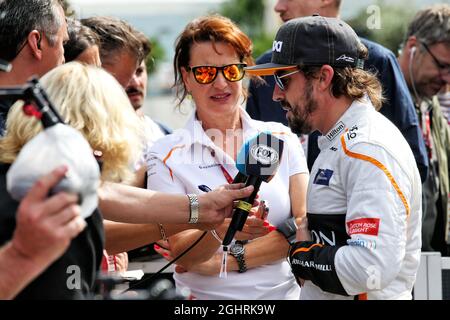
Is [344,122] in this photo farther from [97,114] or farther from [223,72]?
[97,114]

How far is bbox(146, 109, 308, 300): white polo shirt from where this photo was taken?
13.0 feet

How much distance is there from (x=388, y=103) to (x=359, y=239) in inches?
78.5

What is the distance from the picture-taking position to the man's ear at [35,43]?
3.88 meters

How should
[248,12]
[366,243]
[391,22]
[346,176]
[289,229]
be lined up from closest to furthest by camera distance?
[366,243] < [346,176] < [289,229] < [391,22] < [248,12]

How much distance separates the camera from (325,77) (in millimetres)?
3621

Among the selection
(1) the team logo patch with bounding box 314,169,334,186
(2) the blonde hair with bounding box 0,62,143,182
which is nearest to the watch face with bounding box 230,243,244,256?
(1) the team logo patch with bounding box 314,169,334,186

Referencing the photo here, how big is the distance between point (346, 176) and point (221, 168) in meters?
0.97

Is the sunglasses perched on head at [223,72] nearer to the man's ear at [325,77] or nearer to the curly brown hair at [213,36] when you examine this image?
the curly brown hair at [213,36]

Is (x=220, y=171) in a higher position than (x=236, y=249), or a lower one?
higher

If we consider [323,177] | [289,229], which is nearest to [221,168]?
[289,229]

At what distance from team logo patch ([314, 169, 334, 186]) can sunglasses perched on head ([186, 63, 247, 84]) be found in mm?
1101

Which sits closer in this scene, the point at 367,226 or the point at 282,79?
the point at 367,226

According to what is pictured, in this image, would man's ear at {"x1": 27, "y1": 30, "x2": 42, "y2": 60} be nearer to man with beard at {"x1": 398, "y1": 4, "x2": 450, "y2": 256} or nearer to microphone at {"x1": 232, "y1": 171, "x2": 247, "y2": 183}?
microphone at {"x1": 232, "y1": 171, "x2": 247, "y2": 183}
